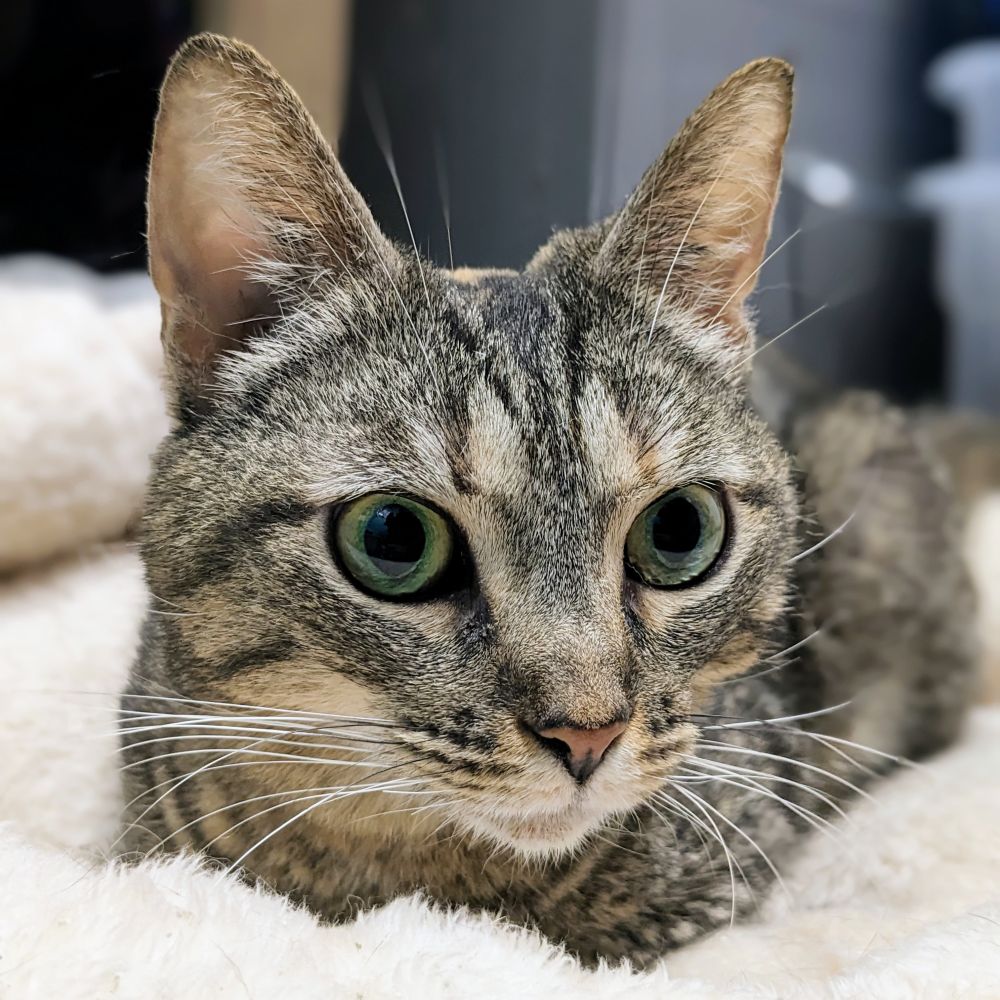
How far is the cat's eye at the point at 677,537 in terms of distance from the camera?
0.84 metres

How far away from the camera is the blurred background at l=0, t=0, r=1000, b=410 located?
964 millimetres

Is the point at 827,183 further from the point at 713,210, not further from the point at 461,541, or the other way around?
the point at 461,541

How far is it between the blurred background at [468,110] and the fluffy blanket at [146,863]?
0.23m

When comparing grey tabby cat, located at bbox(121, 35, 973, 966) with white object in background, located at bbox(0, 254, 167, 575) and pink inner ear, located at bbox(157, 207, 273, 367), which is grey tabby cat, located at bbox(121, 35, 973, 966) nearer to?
pink inner ear, located at bbox(157, 207, 273, 367)

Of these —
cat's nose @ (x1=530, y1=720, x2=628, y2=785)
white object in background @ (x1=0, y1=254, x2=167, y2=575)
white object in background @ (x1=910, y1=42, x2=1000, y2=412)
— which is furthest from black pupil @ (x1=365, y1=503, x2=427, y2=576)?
white object in background @ (x1=910, y1=42, x2=1000, y2=412)

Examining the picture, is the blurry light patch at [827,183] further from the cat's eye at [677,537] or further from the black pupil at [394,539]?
the black pupil at [394,539]

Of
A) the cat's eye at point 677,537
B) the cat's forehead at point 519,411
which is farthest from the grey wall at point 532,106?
the cat's eye at point 677,537

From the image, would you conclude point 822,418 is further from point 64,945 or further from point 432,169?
point 64,945

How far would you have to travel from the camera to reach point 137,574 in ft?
3.23

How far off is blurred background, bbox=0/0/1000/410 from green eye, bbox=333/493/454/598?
0.28 metres

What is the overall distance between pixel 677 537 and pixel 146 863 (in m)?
0.51

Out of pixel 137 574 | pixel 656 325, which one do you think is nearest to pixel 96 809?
pixel 137 574

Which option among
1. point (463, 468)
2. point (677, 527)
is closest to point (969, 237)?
point (677, 527)

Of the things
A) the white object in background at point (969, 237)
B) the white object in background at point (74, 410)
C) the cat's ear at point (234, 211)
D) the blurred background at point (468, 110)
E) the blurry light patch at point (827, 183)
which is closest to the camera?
the cat's ear at point (234, 211)
